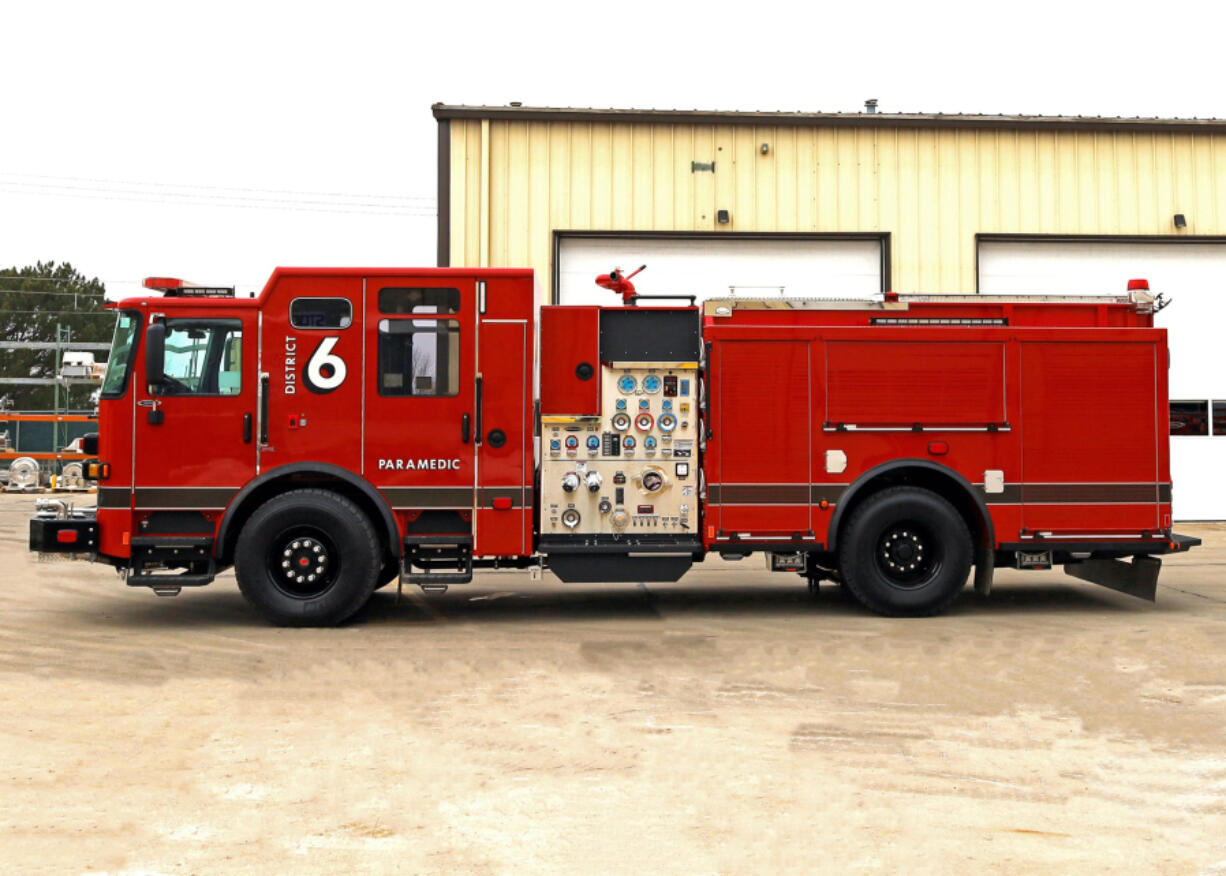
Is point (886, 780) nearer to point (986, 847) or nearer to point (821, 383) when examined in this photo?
point (986, 847)

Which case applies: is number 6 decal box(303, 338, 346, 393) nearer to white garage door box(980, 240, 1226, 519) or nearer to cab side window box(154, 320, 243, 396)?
cab side window box(154, 320, 243, 396)

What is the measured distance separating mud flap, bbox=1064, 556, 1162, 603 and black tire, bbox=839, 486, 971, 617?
1.61 metres

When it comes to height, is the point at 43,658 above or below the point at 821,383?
below

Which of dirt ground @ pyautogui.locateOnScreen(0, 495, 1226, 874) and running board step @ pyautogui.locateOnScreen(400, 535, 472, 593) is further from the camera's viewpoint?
running board step @ pyautogui.locateOnScreen(400, 535, 472, 593)

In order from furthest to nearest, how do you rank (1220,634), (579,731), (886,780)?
1. (1220,634)
2. (579,731)
3. (886,780)

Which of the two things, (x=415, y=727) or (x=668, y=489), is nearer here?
(x=415, y=727)

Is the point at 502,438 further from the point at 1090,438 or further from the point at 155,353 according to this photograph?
the point at 1090,438

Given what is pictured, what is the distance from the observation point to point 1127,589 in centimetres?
962

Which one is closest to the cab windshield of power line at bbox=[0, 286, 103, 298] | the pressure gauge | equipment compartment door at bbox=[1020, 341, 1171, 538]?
the pressure gauge

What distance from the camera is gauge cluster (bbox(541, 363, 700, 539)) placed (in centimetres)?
883

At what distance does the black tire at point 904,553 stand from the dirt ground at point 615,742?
301 mm

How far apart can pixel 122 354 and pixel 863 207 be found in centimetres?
1150

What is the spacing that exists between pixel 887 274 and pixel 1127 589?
7865 mm

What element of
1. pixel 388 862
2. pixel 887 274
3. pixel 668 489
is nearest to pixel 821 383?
pixel 668 489
